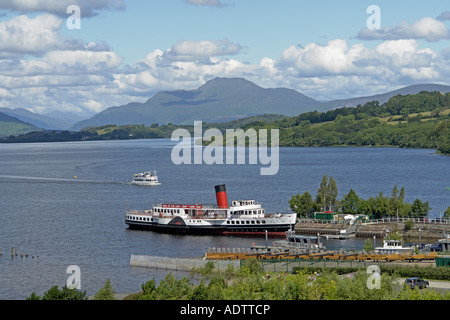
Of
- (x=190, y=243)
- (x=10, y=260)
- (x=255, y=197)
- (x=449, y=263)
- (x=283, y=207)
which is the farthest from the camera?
(x=255, y=197)

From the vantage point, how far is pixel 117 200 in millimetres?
110688

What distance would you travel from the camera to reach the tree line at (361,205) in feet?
255

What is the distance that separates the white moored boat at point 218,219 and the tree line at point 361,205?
5602 millimetres

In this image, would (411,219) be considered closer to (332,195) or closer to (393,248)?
(332,195)

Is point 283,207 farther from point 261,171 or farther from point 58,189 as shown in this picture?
point 261,171

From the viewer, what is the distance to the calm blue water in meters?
58.9

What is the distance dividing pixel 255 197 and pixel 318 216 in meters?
29.5

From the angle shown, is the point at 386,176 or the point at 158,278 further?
the point at 386,176

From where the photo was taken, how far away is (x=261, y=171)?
169m

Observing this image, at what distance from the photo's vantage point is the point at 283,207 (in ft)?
318

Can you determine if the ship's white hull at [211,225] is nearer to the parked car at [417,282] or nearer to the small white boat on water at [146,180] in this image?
the parked car at [417,282]
